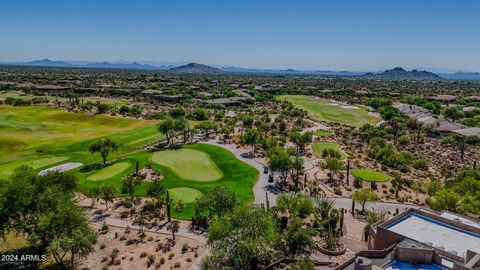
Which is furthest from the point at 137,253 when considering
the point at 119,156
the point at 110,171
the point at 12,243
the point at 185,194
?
the point at 119,156

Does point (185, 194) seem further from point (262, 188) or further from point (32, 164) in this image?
point (32, 164)

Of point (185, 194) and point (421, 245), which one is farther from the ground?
point (421, 245)

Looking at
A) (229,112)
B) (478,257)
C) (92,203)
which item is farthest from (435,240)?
(229,112)

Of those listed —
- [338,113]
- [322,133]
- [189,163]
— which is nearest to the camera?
[189,163]

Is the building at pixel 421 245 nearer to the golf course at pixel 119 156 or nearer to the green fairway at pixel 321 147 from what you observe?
the golf course at pixel 119 156

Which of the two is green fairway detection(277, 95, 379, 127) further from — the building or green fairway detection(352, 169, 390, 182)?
the building

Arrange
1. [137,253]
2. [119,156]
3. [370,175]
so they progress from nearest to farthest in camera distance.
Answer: [137,253] < [370,175] < [119,156]

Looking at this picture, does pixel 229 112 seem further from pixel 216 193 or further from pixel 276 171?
pixel 216 193

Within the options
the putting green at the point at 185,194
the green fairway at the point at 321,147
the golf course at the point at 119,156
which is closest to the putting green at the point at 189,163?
the golf course at the point at 119,156
